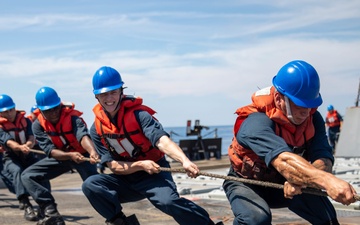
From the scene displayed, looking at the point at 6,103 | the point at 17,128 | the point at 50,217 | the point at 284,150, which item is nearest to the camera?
the point at 284,150

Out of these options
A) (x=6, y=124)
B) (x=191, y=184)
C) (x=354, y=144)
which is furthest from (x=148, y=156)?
(x=354, y=144)

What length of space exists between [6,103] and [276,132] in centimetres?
675

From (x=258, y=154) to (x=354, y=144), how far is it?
10.5m

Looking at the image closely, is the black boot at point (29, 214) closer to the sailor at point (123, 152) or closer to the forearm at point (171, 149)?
the sailor at point (123, 152)

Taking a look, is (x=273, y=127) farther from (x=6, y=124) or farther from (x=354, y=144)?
(x=354, y=144)

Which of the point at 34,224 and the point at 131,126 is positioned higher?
the point at 131,126

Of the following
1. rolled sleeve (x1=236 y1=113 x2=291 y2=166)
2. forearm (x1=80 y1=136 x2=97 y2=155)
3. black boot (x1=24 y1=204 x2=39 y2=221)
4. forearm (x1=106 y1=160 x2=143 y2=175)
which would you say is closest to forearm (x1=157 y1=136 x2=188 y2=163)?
forearm (x1=106 y1=160 x2=143 y2=175)

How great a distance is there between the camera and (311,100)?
4512 millimetres

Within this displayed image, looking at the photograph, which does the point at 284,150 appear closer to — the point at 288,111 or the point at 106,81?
the point at 288,111

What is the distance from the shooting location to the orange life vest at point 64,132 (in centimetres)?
845

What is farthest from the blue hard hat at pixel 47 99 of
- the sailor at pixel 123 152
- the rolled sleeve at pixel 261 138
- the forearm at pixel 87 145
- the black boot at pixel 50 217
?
the rolled sleeve at pixel 261 138

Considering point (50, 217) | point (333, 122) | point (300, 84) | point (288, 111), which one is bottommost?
point (333, 122)

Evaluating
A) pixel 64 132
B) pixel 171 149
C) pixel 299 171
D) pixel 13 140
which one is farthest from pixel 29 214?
pixel 299 171

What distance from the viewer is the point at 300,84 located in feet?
14.8
